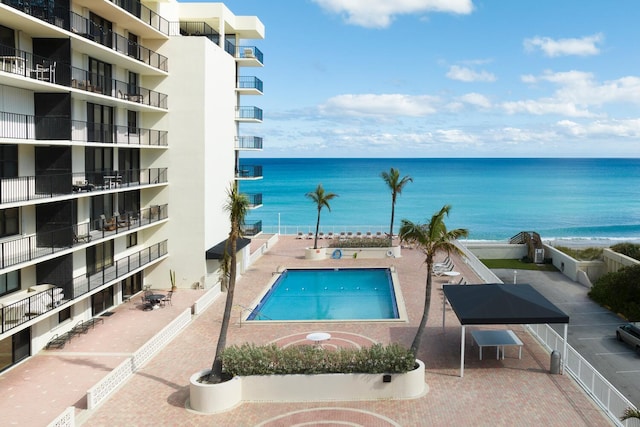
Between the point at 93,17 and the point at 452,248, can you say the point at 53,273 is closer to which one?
the point at 93,17

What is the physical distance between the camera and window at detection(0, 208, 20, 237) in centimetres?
1864

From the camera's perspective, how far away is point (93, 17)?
2380cm

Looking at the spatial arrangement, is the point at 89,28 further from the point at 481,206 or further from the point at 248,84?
the point at 481,206

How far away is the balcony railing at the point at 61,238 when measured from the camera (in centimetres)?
1841

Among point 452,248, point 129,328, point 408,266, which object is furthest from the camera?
point 408,266

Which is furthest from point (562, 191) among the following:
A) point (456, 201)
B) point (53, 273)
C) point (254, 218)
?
point (53, 273)

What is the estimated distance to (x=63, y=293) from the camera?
20.5 m

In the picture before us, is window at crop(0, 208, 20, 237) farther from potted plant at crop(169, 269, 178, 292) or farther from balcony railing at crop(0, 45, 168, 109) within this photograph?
potted plant at crop(169, 269, 178, 292)

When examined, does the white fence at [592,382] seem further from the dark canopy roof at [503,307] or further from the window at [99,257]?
the window at [99,257]

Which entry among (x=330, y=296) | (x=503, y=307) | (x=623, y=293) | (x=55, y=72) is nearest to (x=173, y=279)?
(x=330, y=296)

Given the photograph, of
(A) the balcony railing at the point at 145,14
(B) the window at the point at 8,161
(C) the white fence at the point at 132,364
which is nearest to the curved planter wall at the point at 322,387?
(C) the white fence at the point at 132,364

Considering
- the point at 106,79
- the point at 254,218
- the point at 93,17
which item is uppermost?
the point at 93,17

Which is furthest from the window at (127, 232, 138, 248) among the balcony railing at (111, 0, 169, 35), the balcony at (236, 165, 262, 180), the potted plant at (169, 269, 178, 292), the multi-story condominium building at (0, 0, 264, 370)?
the balcony railing at (111, 0, 169, 35)

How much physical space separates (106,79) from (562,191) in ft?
405
